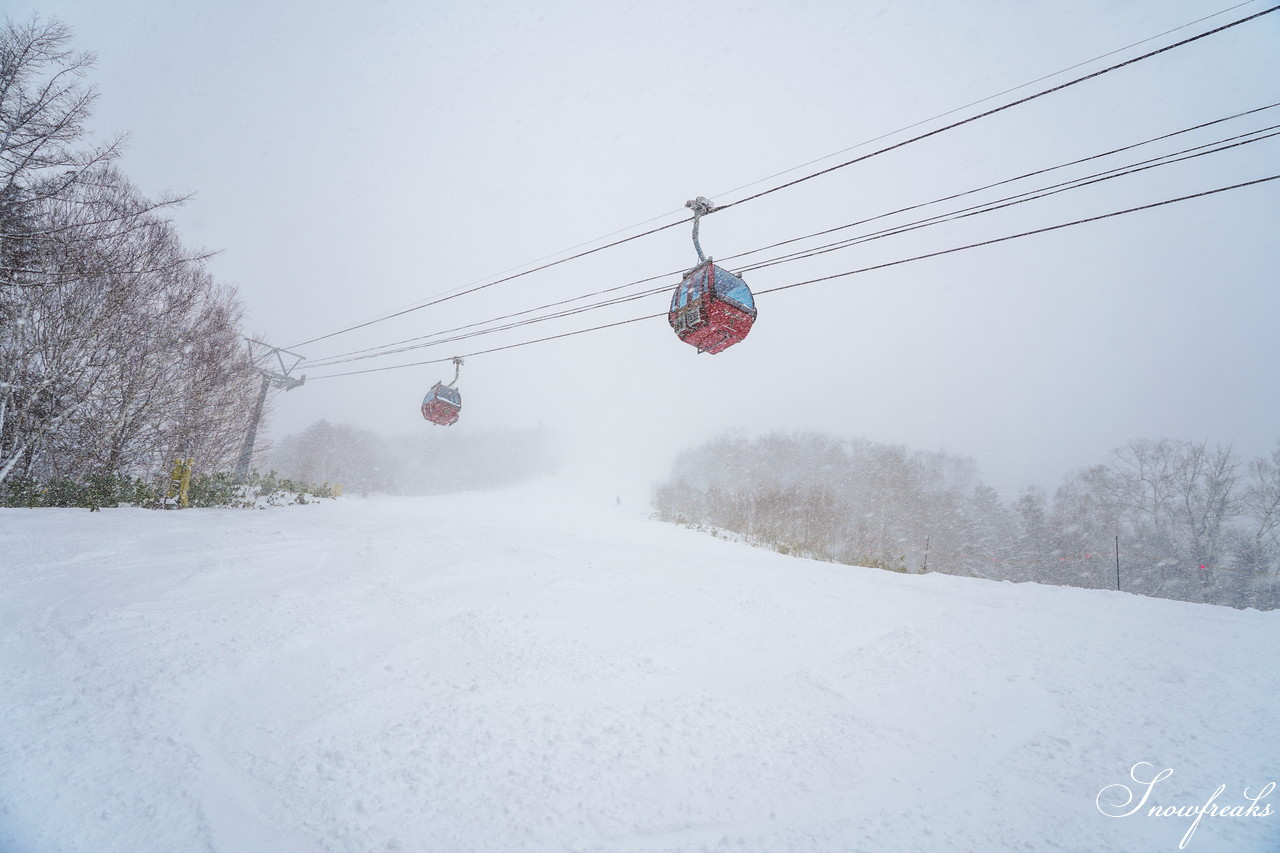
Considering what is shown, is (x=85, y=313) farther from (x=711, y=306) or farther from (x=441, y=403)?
(x=711, y=306)

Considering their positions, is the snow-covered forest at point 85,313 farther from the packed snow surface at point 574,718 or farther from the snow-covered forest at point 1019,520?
the snow-covered forest at point 1019,520

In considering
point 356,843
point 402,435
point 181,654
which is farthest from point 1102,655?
point 402,435

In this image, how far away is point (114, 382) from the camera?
10461 mm

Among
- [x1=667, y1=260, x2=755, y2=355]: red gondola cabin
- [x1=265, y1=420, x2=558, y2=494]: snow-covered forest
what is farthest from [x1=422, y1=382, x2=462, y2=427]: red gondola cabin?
[x1=265, y1=420, x2=558, y2=494]: snow-covered forest

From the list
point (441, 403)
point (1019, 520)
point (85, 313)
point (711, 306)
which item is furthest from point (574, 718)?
point (1019, 520)

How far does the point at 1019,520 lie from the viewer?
36.9 meters

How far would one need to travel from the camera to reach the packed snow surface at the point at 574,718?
197cm

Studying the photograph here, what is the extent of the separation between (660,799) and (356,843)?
1369 millimetres

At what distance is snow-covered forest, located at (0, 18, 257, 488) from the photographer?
714 centimetres

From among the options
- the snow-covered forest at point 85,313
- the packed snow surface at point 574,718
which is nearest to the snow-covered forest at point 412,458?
the snow-covered forest at point 85,313

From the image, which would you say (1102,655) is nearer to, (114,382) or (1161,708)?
(1161,708)

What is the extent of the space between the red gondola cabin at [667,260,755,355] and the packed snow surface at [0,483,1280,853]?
11.8 ft

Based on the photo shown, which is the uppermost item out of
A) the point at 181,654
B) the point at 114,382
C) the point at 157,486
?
the point at 114,382

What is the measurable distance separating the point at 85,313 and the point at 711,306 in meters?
14.4
